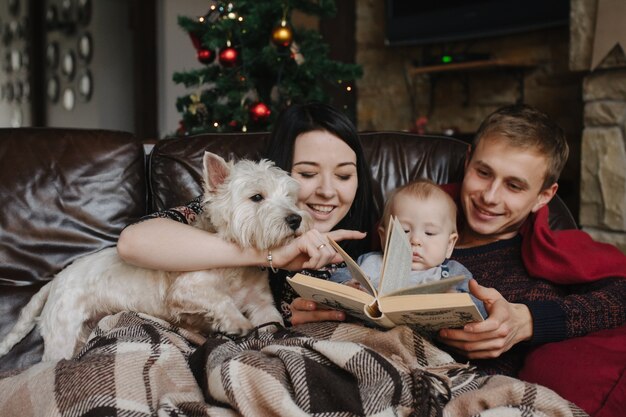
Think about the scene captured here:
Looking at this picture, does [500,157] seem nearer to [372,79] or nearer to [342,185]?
[342,185]

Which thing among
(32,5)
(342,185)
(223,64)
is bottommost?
(342,185)

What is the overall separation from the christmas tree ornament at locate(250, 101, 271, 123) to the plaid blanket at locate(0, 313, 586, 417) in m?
1.99

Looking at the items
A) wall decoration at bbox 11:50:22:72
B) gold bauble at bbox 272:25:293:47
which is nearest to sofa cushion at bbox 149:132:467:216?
gold bauble at bbox 272:25:293:47

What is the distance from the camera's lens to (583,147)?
3590 mm

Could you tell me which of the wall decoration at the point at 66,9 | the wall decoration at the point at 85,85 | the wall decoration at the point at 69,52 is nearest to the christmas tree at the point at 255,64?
the wall decoration at the point at 85,85

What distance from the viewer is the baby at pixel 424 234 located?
1.64 metres

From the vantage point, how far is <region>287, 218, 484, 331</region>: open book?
3.69 ft

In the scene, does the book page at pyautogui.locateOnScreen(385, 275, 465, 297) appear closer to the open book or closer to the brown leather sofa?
the open book

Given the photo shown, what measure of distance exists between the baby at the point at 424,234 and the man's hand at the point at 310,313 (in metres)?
0.12

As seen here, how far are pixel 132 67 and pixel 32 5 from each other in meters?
2.25

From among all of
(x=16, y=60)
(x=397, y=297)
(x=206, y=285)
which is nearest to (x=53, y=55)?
(x=16, y=60)

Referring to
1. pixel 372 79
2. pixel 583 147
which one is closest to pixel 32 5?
pixel 372 79

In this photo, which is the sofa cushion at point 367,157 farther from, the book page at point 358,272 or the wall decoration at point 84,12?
the wall decoration at point 84,12

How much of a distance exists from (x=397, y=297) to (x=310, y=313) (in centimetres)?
39
